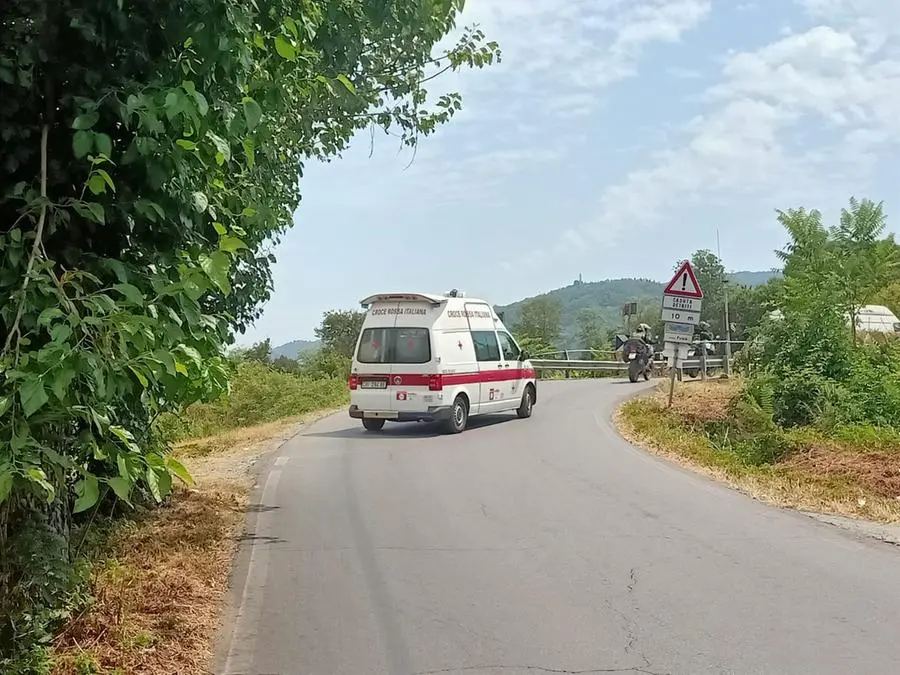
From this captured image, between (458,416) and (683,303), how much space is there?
5047 mm

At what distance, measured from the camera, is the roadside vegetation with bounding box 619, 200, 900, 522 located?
10.9 m

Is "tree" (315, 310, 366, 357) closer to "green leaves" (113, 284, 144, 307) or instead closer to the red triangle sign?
the red triangle sign

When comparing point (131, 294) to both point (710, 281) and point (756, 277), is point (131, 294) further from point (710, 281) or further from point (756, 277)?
point (756, 277)

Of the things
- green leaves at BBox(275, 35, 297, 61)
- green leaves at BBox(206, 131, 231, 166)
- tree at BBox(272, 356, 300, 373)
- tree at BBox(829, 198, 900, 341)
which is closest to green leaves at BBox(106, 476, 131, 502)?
green leaves at BBox(206, 131, 231, 166)

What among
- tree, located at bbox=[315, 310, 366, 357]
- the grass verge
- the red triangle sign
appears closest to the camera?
the grass verge

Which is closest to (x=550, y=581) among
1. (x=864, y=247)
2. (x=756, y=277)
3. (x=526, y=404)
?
(x=526, y=404)

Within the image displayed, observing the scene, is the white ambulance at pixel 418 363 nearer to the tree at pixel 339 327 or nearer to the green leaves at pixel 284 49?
the green leaves at pixel 284 49

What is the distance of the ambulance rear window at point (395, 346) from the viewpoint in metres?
15.8

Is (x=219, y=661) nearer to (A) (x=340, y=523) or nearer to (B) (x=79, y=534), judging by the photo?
(B) (x=79, y=534)

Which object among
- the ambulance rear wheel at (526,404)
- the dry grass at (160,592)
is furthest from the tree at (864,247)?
the dry grass at (160,592)

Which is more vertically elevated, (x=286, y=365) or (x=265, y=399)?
(x=286, y=365)

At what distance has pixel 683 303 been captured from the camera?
Answer: 17.4 metres

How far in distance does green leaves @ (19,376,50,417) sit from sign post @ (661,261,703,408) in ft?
49.6

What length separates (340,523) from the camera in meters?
8.93
